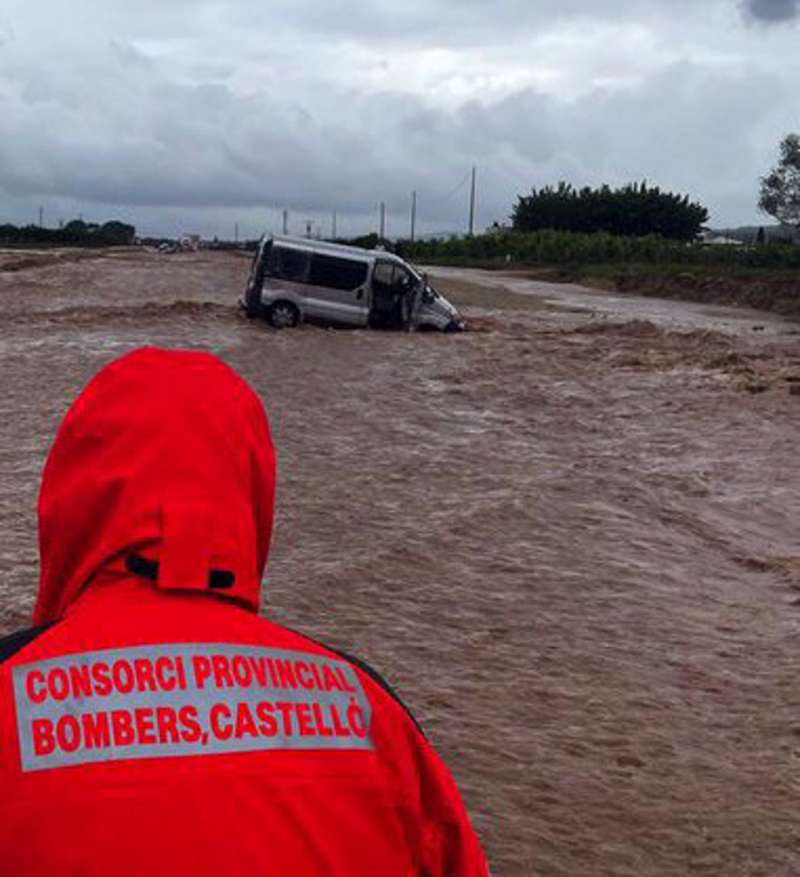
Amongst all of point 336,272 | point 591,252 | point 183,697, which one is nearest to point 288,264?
point 336,272

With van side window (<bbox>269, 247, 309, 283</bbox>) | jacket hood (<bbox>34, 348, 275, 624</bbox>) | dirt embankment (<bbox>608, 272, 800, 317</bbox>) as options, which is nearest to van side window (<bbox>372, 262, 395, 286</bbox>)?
van side window (<bbox>269, 247, 309, 283</bbox>)

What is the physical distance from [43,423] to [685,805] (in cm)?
970

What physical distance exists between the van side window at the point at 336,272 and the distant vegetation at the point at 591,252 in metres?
22.4

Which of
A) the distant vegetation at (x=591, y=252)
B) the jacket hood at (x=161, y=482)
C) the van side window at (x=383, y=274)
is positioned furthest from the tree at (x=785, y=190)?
the jacket hood at (x=161, y=482)

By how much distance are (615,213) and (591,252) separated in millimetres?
21215

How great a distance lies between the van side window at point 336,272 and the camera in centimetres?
2438

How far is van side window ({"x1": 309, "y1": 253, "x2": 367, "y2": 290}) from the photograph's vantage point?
80.0 ft

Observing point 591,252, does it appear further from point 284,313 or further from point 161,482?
point 161,482

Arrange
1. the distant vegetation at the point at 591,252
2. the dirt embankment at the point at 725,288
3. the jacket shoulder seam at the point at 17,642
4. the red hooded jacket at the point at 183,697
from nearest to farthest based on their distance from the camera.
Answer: the red hooded jacket at the point at 183,697
the jacket shoulder seam at the point at 17,642
the dirt embankment at the point at 725,288
the distant vegetation at the point at 591,252

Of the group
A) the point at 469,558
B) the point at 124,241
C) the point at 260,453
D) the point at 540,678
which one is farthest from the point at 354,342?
the point at 124,241

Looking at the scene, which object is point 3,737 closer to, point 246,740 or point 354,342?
point 246,740

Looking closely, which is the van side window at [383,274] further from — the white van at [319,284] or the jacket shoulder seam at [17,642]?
the jacket shoulder seam at [17,642]

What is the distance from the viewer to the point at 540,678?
671 centimetres

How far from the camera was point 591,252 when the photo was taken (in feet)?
193
